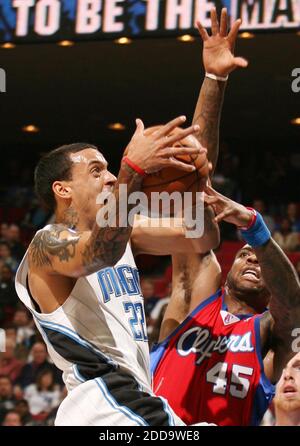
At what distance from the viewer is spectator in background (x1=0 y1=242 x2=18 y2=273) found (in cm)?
908

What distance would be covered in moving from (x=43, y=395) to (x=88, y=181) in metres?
4.51

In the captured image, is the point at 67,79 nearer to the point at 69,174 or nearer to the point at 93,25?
the point at 93,25

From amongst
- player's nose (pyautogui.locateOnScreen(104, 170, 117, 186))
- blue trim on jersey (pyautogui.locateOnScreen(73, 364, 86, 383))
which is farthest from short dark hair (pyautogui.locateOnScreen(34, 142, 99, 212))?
blue trim on jersey (pyautogui.locateOnScreen(73, 364, 86, 383))

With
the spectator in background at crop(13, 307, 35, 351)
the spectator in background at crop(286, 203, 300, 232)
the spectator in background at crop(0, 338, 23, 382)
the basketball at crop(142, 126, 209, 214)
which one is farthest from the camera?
the spectator in background at crop(286, 203, 300, 232)

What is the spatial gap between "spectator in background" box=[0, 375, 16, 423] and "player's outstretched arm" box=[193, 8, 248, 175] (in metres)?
4.41

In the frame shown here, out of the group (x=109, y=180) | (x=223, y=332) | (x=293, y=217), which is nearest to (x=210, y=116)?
(x=109, y=180)

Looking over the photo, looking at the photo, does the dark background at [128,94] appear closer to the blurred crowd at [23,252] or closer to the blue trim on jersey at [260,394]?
the blurred crowd at [23,252]

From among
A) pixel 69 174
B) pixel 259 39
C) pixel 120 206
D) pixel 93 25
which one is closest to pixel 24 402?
pixel 93 25

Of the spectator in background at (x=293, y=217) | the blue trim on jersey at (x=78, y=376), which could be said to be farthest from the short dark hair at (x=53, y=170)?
the spectator in background at (x=293, y=217)

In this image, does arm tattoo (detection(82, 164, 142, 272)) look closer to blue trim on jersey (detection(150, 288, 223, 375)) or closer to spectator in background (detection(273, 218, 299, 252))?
blue trim on jersey (detection(150, 288, 223, 375))

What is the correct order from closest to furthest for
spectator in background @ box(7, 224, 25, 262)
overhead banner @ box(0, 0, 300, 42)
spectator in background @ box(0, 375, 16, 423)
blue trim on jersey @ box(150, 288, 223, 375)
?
blue trim on jersey @ box(150, 288, 223, 375) < overhead banner @ box(0, 0, 300, 42) < spectator in background @ box(0, 375, 16, 423) < spectator in background @ box(7, 224, 25, 262)

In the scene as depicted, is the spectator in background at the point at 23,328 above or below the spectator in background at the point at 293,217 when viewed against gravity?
below

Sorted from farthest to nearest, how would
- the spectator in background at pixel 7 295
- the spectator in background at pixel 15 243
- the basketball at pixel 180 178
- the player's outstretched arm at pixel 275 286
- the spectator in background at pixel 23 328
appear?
the spectator in background at pixel 15 243
the spectator in background at pixel 7 295
the spectator in background at pixel 23 328
the player's outstretched arm at pixel 275 286
the basketball at pixel 180 178

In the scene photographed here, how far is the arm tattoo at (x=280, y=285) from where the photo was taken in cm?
346
